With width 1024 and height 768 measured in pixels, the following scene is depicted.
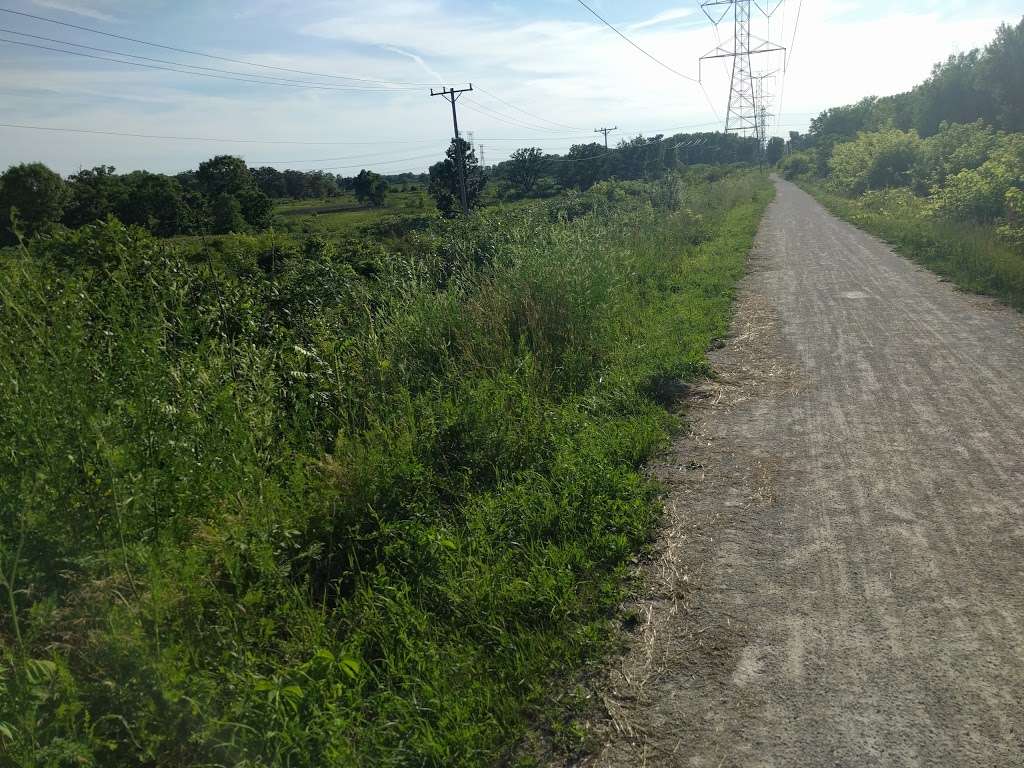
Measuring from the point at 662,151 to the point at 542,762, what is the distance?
71.2 m

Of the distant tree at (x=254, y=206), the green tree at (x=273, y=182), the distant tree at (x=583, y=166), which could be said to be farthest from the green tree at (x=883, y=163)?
the green tree at (x=273, y=182)

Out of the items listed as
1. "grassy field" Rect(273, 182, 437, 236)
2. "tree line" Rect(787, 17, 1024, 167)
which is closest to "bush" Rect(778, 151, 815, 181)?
"tree line" Rect(787, 17, 1024, 167)

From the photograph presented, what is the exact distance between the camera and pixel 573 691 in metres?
2.62

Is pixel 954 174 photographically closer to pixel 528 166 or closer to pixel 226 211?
pixel 226 211

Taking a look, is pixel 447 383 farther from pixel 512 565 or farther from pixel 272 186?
pixel 272 186

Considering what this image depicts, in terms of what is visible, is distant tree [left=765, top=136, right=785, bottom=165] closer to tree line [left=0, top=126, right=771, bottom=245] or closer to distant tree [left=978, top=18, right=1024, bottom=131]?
tree line [left=0, top=126, right=771, bottom=245]

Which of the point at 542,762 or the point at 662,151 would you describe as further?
the point at 662,151

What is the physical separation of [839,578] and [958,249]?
1115 cm

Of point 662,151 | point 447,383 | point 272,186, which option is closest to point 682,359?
point 447,383

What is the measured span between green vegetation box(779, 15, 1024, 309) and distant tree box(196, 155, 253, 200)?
31825mm

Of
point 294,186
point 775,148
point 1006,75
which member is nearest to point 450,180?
point 294,186

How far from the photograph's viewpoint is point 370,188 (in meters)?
75.5

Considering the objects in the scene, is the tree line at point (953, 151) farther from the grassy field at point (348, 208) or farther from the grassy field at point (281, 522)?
the grassy field at point (348, 208)

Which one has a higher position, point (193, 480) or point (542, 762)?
point (193, 480)
